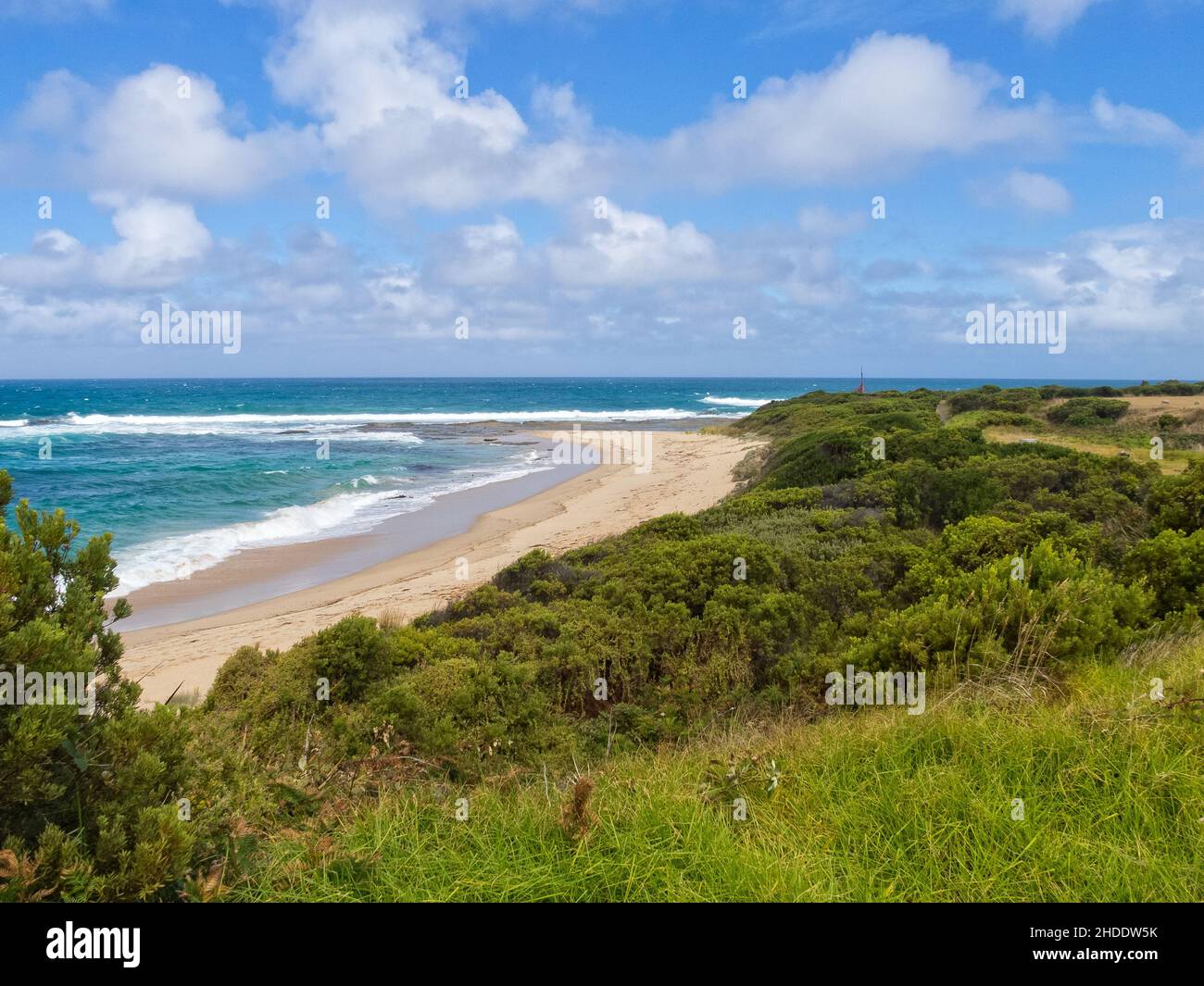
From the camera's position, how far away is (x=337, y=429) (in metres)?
56.3

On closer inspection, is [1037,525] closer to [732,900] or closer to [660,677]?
[660,677]

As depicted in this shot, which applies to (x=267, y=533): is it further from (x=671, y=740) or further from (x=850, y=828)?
(x=850, y=828)

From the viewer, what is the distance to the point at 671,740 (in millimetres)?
5375

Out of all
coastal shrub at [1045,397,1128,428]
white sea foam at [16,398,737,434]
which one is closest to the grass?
coastal shrub at [1045,397,1128,428]

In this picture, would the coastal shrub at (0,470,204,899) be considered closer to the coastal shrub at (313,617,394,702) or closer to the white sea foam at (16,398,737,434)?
the coastal shrub at (313,617,394,702)

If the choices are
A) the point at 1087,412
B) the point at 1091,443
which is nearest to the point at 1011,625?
the point at 1091,443

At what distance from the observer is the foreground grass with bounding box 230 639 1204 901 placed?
8.82ft

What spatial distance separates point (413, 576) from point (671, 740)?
10150 millimetres

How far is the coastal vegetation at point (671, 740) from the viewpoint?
259cm

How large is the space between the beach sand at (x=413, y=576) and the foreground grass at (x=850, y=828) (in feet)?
5.27

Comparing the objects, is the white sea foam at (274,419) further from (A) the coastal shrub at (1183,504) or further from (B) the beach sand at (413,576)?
(A) the coastal shrub at (1183,504)

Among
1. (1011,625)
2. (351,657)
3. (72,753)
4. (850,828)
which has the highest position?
(72,753)

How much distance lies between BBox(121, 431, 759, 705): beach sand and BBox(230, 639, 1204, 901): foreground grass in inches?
63.2

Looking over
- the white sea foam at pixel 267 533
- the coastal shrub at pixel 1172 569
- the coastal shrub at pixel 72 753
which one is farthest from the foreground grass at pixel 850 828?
the white sea foam at pixel 267 533
